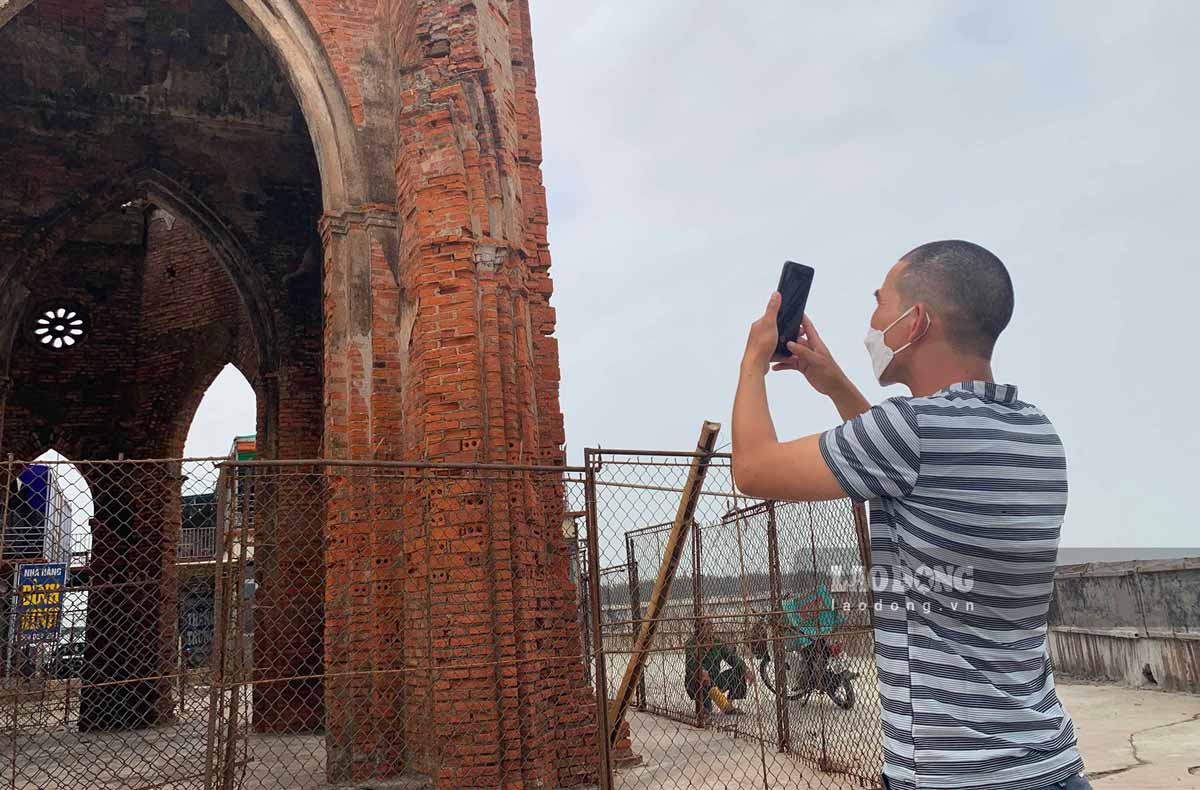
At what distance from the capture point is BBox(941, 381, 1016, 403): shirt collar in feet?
5.07

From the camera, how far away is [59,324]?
607 inches

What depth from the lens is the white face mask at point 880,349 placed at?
5.42 feet

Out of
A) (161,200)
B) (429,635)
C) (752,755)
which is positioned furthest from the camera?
(161,200)

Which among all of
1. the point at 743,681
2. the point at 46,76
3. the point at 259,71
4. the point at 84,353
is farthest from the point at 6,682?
the point at 743,681

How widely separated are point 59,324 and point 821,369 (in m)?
16.7

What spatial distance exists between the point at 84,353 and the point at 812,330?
16.3 meters

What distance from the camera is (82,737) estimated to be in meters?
12.5

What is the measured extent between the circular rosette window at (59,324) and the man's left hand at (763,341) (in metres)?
16.5

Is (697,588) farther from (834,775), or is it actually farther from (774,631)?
(834,775)

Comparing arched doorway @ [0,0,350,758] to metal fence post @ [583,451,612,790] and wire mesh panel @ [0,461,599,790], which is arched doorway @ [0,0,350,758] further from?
metal fence post @ [583,451,612,790]

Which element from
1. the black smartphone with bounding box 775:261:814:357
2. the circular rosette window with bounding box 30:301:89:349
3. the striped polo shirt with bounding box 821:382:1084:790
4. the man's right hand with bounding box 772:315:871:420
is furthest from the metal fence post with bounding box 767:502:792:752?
the circular rosette window with bounding box 30:301:89:349

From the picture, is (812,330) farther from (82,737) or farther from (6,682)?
(6,682)

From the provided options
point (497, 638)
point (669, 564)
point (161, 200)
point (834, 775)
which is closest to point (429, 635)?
point (497, 638)

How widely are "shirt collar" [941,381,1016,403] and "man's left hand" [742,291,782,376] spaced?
0.33 metres
